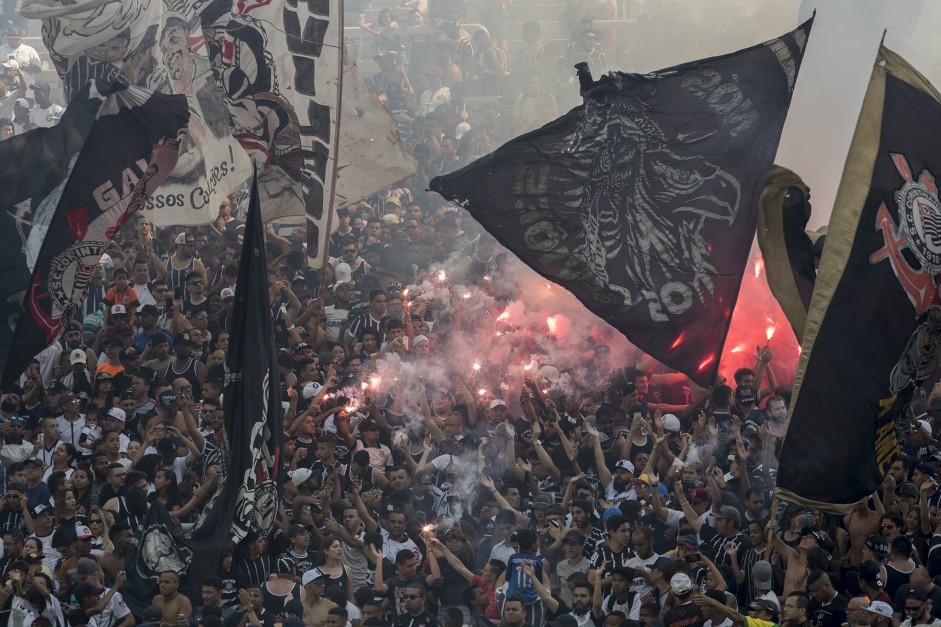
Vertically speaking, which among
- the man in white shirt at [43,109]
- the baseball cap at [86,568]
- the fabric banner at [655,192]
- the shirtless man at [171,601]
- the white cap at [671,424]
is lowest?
the man in white shirt at [43,109]

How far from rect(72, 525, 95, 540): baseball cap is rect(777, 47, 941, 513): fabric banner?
191 inches

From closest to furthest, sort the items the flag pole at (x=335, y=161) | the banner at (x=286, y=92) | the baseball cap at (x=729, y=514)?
1. the baseball cap at (x=729, y=514)
2. the flag pole at (x=335, y=161)
3. the banner at (x=286, y=92)

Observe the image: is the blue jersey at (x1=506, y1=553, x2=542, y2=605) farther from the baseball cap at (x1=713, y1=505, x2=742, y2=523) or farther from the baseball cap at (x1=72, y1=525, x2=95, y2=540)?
the baseball cap at (x1=72, y1=525, x2=95, y2=540)

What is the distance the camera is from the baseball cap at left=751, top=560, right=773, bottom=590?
25.2 feet

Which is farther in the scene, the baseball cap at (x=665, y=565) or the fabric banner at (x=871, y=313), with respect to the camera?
the baseball cap at (x=665, y=565)

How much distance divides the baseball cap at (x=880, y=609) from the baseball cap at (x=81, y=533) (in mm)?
5079

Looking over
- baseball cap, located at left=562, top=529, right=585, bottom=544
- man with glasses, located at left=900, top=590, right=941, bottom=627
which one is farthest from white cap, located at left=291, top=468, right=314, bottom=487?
man with glasses, located at left=900, top=590, right=941, bottom=627

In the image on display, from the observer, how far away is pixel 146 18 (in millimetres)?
14180

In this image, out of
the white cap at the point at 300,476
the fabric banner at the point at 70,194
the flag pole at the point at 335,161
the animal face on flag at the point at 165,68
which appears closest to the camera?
the fabric banner at the point at 70,194

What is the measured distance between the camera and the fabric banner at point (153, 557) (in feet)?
27.6

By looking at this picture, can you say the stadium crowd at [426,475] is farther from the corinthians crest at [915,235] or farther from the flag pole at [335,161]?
the corinthians crest at [915,235]

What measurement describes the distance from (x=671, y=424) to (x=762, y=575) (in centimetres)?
251

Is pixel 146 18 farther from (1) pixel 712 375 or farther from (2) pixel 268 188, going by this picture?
(1) pixel 712 375

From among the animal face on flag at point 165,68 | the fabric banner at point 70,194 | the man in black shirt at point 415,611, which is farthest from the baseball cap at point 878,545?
the animal face on flag at point 165,68
